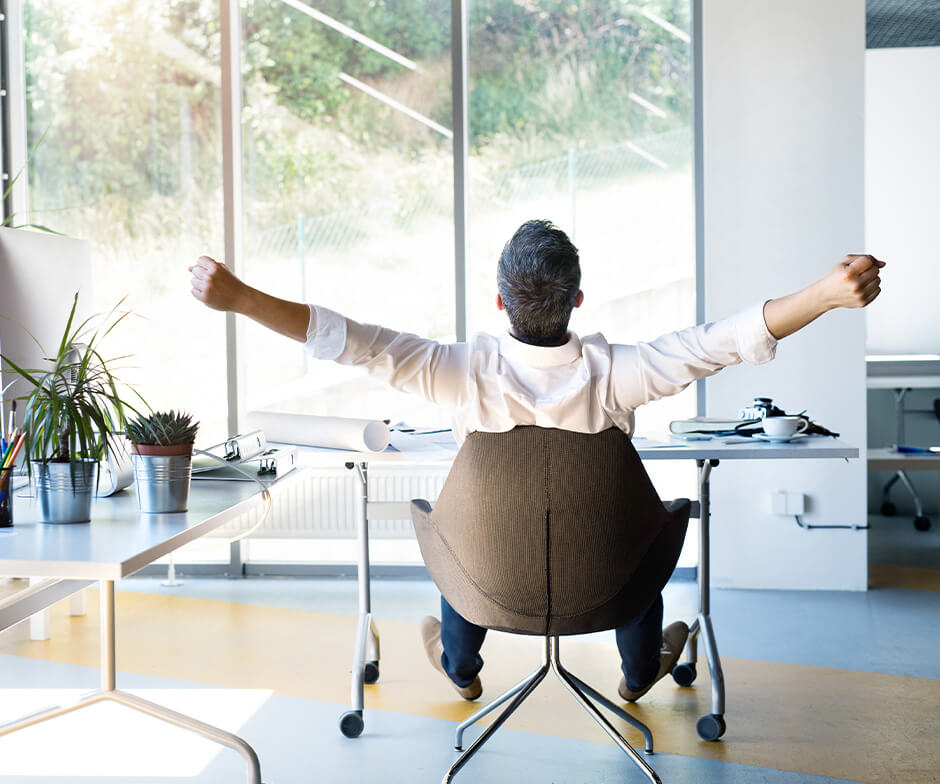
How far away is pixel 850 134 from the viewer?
163 inches

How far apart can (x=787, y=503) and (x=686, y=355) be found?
252cm

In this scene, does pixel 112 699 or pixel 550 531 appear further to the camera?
pixel 112 699

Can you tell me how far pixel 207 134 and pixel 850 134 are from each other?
2.79m

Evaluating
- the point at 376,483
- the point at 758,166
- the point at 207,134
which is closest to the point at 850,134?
the point at 758,166

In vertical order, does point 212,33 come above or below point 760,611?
above

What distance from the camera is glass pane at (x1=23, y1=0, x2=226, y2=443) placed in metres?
4.50

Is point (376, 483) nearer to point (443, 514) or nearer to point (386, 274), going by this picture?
point (386, 274)

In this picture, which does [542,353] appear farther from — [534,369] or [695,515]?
Result: [695,515]

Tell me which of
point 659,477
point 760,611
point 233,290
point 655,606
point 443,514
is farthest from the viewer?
point 659,477

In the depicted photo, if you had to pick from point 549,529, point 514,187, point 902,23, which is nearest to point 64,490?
point 549,529

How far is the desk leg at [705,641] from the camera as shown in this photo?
8.50ft

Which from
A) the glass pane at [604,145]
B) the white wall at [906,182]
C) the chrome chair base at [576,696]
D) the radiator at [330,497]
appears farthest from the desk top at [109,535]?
the white wall at [906,182]

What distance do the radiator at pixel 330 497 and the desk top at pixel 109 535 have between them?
93.7 inches

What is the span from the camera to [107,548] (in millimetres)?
1515
